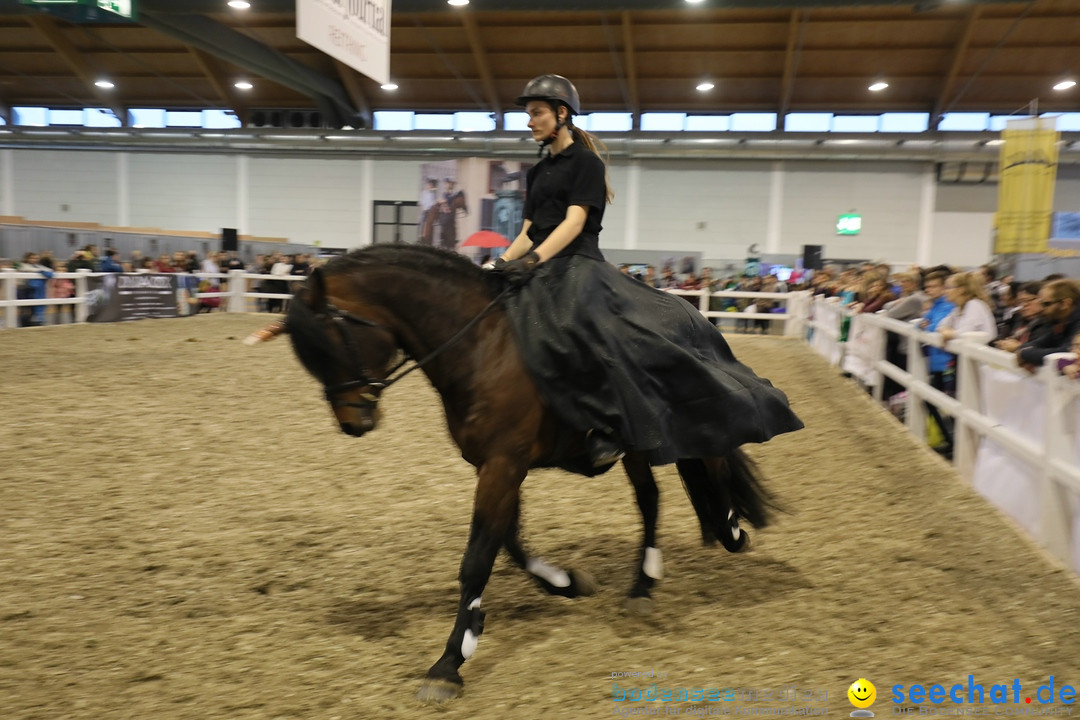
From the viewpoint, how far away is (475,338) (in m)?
3.19

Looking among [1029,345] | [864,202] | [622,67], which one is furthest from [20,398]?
[864,202]

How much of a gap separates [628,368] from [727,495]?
1.18 metres

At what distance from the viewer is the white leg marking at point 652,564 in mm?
3654

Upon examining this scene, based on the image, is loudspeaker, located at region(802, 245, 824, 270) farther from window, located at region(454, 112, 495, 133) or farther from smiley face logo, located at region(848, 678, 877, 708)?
smiley face logo, located at region(848, 678, 877, 708)

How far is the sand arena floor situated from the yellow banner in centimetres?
Answer: 685

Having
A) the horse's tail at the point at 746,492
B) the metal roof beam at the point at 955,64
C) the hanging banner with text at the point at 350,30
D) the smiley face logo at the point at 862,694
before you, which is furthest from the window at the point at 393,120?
the smiley face logo at the point at 862,694

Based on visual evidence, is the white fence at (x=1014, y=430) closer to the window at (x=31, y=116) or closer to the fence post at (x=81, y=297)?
the fence post at (x=81, y=297)

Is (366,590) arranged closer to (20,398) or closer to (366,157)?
(20,398)

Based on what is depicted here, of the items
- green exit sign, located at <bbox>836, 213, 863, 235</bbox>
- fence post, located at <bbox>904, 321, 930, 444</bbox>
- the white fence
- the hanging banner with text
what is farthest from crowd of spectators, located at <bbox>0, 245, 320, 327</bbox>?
green exit sign, located at <bbox>836, 213, 863, 235</bbox>

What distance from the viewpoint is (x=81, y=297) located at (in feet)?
51.0

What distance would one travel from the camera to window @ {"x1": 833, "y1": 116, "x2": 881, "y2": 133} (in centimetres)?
2483

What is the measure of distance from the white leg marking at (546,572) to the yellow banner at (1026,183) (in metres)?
11.1

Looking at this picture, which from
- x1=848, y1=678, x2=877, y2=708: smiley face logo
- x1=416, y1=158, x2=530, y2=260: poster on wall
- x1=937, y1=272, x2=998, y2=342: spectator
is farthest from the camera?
x1=416, y1=158, x2=530, y2=260: poster on wall

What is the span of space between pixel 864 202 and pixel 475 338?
25.0 m
